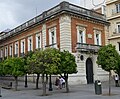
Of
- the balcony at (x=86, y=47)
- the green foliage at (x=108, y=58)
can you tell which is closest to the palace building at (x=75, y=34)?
the balcony at (x=86, y=47)

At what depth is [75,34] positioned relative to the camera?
3041cm

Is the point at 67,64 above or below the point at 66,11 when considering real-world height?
below

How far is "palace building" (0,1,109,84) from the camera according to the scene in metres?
29.5

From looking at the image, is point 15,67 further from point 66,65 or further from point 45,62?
point 66,65

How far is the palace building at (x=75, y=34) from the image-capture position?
2947 cm

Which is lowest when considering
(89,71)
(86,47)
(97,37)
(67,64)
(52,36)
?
(89,71)

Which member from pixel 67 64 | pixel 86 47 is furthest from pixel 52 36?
pixel 67 64

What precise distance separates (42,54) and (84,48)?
1164 centimetres

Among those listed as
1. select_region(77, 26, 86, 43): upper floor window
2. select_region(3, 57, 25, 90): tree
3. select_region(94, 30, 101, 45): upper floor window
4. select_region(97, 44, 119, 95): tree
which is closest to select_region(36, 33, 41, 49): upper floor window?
select_region(77, 26, 86, 43): upper floor window

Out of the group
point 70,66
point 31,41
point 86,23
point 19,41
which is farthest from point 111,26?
point 70,66

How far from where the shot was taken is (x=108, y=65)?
18.7m

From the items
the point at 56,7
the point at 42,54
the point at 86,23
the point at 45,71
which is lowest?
the point at 45,71

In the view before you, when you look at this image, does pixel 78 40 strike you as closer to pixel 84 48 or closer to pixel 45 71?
pixel 84 48

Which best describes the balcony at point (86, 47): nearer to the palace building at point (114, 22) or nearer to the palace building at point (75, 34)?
the palace building at point (75, 34)
